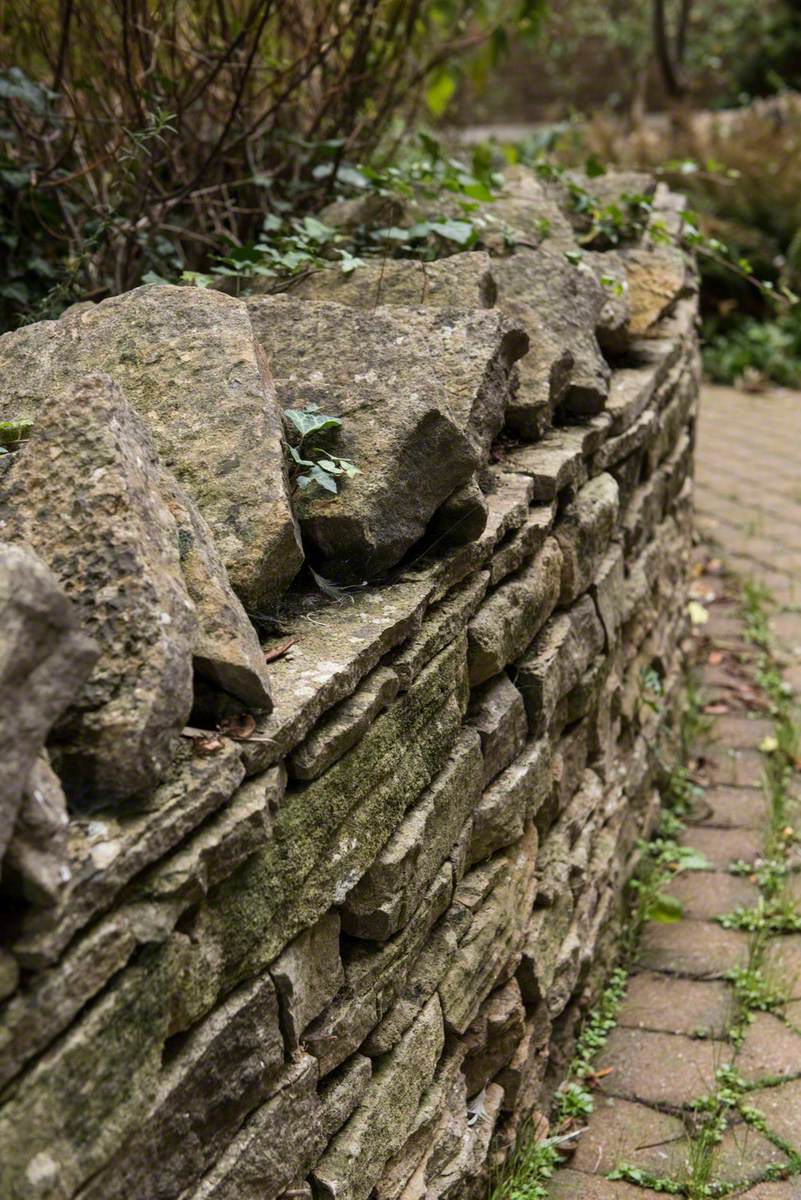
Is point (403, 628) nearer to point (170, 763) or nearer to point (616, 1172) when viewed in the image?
point (170, 763)

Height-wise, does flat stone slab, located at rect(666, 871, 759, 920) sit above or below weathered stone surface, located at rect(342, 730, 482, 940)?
below

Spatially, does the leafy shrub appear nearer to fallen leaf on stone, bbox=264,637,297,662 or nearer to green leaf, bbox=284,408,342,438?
green leaf, bbox=284,408,342,438

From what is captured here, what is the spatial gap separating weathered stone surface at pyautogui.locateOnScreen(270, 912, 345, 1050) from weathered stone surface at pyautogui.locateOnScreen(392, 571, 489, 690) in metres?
0.38

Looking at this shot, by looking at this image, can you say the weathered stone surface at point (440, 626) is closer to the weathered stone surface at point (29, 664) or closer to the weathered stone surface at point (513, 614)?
the weathered stone surface at point (513, 614)

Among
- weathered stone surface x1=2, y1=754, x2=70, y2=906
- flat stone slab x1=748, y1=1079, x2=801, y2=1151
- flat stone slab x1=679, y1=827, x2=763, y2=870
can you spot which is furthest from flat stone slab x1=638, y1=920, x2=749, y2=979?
weathered stone surface x1=2, y1=754, x2=70, y2=906

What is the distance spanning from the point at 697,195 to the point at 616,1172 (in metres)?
9.08

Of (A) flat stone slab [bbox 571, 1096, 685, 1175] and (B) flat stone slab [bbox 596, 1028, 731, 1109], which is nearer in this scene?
(A) flat stone slab [bbox 571, 1096, 685, 1175]

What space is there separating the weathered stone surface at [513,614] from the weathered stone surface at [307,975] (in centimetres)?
64

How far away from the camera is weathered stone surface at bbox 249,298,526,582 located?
1973mm

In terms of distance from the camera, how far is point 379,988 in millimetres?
1836

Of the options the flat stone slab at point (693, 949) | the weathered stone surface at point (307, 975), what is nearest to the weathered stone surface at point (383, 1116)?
the weathered stone surface at point (307, 975)

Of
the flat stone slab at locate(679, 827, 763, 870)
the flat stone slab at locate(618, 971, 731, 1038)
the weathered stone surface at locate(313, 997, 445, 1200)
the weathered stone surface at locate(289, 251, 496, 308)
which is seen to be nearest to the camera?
the weathered stone surface at locate(313, 997, 445, 1200)

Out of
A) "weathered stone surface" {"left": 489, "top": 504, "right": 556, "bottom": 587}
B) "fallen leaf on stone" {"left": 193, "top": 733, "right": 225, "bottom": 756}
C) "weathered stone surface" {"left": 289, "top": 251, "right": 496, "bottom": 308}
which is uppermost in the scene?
"weathered stone surface" {"left": 289, "top": 251, "right": 496, "bottom": 308}

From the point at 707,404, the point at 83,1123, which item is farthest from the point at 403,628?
the point at 707,404
